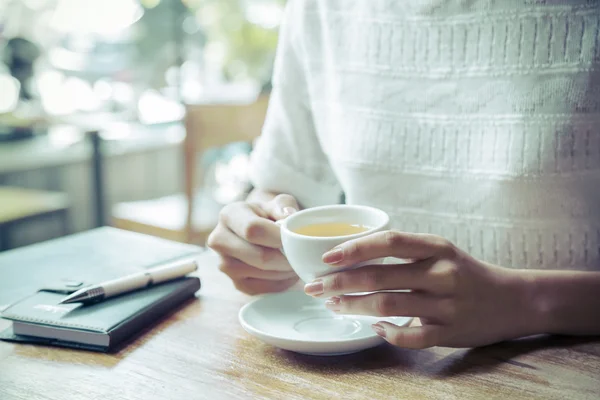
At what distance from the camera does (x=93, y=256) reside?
1006mm

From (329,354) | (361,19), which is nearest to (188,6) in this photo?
(361,19)

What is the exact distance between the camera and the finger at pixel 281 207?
825 millimetres

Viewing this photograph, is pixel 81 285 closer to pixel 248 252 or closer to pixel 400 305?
pixel 248 252

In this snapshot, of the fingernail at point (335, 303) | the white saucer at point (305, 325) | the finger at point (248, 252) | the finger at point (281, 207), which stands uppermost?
the finger at point (281, 207)

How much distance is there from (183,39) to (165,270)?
3.23m

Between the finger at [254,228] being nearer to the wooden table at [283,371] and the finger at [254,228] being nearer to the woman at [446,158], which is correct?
the woman at [446,158]

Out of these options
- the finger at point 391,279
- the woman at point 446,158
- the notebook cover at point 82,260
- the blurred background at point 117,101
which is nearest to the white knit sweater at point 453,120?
the woman at point 446,158

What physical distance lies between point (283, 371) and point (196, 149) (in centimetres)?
177

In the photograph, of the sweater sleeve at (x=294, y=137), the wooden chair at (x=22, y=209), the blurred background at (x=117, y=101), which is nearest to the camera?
the sweater sleeve at (x=294, y=137)

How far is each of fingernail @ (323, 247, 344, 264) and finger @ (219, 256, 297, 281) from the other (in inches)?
9.8

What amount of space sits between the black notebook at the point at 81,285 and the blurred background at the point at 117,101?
4.57 ft

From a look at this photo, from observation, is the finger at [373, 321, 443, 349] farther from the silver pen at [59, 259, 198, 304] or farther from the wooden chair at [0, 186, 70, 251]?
the wooden chair at [0, 186, 70, 251]

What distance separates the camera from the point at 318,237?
Answer: 603 millimetres

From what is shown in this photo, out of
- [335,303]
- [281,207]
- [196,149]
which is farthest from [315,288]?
[196,149]
